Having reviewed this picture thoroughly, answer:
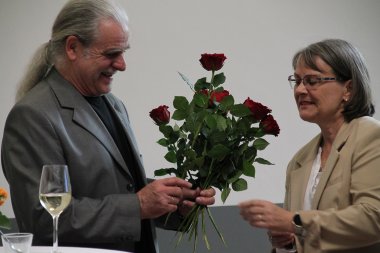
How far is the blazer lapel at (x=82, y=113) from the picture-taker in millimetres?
2447

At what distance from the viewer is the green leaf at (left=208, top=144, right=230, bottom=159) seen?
2289mm

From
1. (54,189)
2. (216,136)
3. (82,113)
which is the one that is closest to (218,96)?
(216,136)

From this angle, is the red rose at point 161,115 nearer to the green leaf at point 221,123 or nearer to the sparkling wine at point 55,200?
the green leaf at point 221,123

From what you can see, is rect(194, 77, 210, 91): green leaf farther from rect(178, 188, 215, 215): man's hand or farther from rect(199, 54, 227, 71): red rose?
rect(178, 188, 215, 215): man's hand

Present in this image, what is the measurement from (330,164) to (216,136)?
50 centimetres

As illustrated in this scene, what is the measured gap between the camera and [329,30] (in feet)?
14.6

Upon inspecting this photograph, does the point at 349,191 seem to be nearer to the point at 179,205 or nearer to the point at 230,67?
the point at 179,205

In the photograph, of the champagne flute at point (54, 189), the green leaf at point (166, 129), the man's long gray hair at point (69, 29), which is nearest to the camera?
the champagne flute at point (54, 189)

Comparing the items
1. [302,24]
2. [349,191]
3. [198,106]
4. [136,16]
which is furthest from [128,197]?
[302,24]

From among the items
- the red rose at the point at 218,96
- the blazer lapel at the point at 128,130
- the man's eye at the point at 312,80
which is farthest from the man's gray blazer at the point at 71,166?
the man's eye at the point at 312,80

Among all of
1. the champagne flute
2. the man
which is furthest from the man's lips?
the champagne flute

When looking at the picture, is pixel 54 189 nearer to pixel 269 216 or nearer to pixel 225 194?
pixel 225 194

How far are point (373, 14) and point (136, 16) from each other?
1.54 metres

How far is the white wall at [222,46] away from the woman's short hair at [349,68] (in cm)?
155
